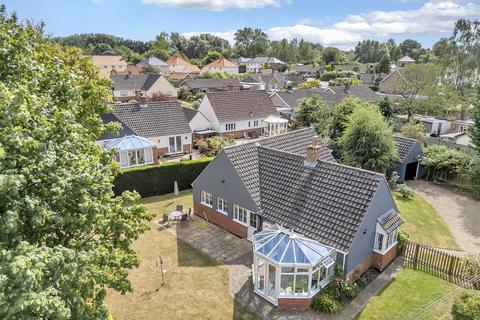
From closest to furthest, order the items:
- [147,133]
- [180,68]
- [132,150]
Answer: [132,150]
[147,133]
[180,68]

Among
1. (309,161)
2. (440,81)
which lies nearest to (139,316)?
(309,161)

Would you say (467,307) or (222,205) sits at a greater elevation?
(222,205)

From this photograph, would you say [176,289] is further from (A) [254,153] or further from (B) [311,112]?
(B) [311,112]

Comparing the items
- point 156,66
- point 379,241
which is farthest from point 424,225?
point 156,66

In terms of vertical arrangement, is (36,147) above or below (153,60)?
below

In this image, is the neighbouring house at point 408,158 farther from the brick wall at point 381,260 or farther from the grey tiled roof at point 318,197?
the grey tiled roof at point 318,197

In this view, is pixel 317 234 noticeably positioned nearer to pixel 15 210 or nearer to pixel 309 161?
pixel 309 161

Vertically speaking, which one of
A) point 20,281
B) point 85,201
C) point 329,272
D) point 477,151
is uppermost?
point 85,201
